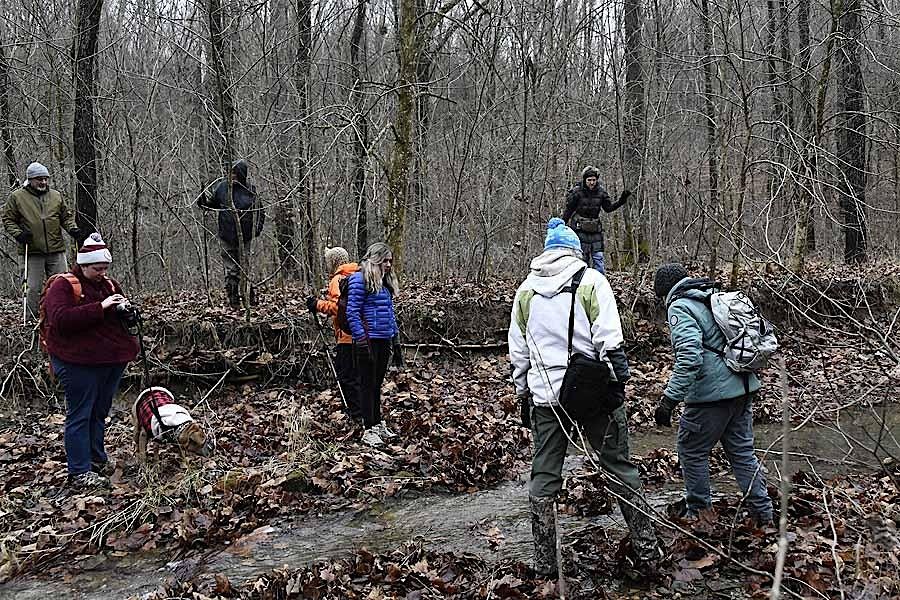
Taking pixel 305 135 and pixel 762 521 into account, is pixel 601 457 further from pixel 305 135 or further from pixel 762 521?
pixel 305 135

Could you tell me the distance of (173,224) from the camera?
797 inches

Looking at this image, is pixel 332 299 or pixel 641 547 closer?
pixel 641 547

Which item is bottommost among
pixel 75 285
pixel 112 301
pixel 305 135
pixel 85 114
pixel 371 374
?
pixel 371 374

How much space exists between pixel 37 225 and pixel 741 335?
30.2 feet

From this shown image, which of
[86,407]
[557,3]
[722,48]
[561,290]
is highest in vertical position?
[557,3]

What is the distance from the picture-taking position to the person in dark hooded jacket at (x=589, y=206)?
41.6 feet

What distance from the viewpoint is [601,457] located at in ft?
15.5

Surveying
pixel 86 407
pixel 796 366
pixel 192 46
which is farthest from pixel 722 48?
pixel 86 407

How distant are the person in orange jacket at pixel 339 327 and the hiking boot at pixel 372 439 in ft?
1.35

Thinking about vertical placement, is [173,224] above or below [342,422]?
above

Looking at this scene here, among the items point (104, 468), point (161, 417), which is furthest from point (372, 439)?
point (104, 468)

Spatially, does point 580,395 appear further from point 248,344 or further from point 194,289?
point 194,289

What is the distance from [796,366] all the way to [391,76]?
9839 mm

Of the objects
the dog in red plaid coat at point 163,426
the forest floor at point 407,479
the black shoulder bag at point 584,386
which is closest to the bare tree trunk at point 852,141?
the forest floor at point 407,479
